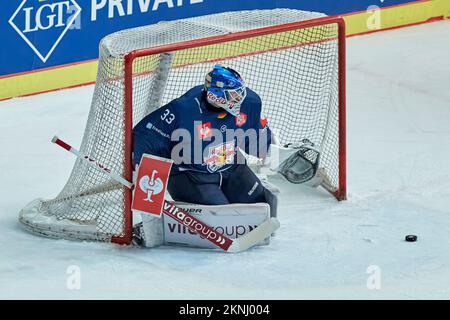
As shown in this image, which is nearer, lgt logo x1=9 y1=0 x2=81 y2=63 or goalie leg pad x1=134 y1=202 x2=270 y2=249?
goalie leg pad x1=134 y1=202 x2=270 y2=249

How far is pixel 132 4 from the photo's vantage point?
9.13m

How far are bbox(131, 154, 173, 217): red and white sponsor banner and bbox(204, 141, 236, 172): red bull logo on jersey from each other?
327mm

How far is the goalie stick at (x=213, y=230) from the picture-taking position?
6.48 metres

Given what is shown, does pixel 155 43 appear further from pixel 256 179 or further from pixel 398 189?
pixel 398 189

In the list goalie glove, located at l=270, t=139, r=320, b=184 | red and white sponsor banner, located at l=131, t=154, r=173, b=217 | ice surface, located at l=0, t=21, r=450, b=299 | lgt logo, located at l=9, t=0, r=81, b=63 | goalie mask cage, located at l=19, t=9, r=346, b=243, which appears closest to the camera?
ice surface, located at l=0, t=21, r=450, b=299

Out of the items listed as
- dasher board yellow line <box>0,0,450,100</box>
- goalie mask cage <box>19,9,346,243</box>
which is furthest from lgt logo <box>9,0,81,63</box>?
goalie mask cage <box>19,9,346,243</box>

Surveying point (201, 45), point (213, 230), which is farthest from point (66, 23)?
point (213, 230)

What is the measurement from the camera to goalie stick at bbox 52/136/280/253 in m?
6.48

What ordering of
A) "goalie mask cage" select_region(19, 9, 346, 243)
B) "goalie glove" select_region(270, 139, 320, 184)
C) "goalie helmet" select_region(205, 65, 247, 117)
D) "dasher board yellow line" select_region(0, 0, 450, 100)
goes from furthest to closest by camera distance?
"dasher board yellow line" select_region(0, 0, 450, 100) < "goalie glove" select_region(270, 139, 320, 184) < "goalie mask cage" select_region(19, 9, 346, 243) < "goalie helmet" select_region(205, 65, 247, 117)

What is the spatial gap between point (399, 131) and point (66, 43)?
2.23 metres

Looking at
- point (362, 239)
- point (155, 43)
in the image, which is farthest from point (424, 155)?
point (155, 43)

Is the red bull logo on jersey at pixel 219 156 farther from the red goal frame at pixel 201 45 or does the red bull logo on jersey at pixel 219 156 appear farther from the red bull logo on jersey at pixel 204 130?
the red goal frame at pixel 201 45

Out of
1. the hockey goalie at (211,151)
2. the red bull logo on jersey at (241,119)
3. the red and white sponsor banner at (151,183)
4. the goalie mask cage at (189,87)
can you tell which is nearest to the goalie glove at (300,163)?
the goalie mask cage at (189,87)

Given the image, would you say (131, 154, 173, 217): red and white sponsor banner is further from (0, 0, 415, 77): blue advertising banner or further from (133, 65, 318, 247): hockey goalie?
(0, 0, 415, 77): blue advertising banner
